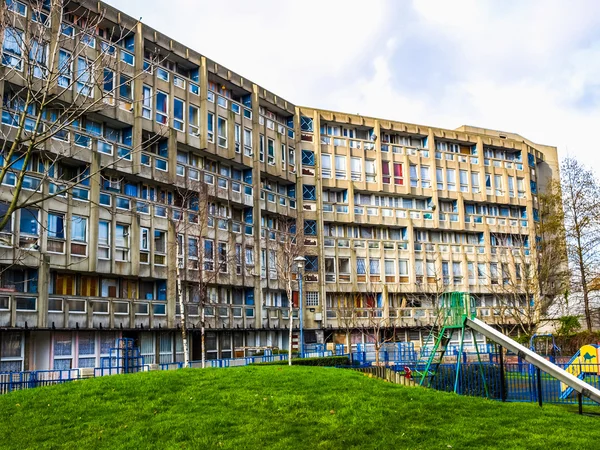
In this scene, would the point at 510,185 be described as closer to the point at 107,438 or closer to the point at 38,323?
the point at 38,323

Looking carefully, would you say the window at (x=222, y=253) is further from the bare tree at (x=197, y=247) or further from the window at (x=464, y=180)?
the window at (x=464, y=180)

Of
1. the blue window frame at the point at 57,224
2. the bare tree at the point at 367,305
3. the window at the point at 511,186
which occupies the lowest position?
the bare tree at the point at 367,305

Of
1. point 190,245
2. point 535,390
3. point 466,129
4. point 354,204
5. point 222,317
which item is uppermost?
point 466,129

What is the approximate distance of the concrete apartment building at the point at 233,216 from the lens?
112 ft

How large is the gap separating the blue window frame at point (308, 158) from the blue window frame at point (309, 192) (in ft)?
7.13

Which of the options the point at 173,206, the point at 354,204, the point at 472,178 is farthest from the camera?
A: the point at 472,178

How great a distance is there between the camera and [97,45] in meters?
36.4

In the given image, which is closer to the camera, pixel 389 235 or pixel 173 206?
pixel 173 206

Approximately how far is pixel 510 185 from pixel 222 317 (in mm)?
38419

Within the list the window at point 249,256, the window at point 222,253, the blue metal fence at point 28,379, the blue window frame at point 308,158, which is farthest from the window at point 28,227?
the blue window frame at point 308,158

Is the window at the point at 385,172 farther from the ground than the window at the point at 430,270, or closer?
farther from the ground

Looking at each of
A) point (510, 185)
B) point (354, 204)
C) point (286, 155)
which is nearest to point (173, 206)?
point (286, 155)

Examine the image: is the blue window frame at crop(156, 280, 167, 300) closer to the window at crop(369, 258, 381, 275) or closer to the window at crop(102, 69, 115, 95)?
the window at crop(102, 69, 115, 95)

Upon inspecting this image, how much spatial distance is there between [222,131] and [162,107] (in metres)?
6.48
